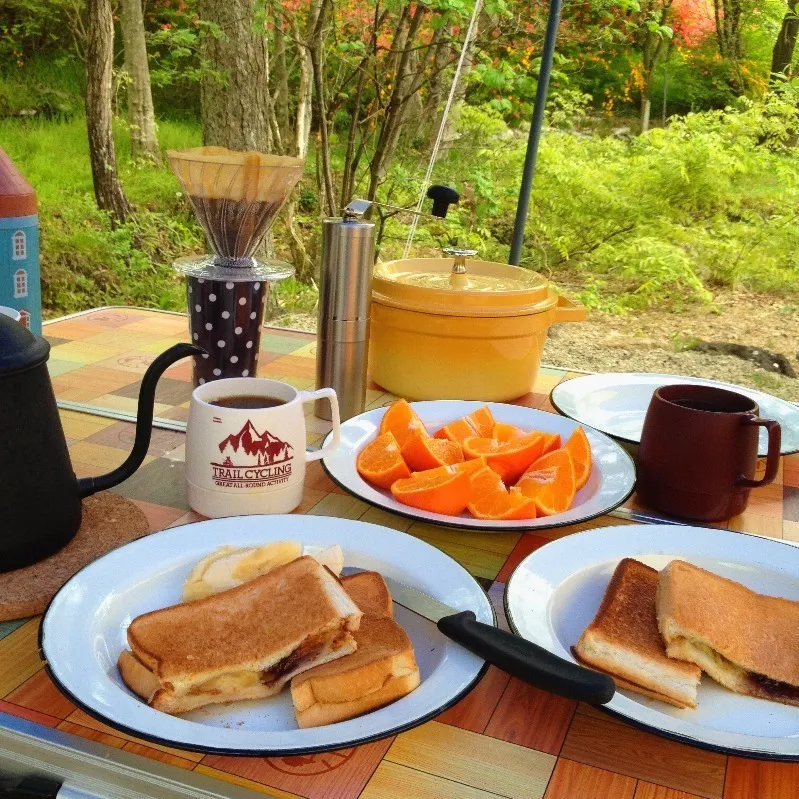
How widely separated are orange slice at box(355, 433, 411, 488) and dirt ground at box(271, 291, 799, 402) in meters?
2.26

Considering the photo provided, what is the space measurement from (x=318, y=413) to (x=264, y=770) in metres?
0.67

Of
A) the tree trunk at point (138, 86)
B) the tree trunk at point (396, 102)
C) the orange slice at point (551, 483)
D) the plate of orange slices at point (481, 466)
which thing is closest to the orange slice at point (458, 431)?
the plate of orange slices at point (481, 466)

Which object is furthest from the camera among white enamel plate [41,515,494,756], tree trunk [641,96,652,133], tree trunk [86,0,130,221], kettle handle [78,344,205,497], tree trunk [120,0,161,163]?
tree trunk [641,96,652,133]

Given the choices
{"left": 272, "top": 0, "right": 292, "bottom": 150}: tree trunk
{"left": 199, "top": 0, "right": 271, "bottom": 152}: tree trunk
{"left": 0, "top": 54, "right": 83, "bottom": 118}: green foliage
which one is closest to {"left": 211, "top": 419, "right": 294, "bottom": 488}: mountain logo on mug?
{"left": 199, "top": 0, "right": 271, "bottom": 152}: tree trunk

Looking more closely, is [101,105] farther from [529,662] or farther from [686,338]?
[529,662]

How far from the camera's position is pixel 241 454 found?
758 millimetres

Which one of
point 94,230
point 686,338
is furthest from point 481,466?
point 94,230

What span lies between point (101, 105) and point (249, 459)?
4.46 metres

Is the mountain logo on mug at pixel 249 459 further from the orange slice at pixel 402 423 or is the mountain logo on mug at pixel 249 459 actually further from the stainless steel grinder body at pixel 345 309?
the stainless steel grinder body at pixel 345 309

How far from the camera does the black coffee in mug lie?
800 millimetres

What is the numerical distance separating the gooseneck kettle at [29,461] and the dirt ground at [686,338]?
2.46 meters

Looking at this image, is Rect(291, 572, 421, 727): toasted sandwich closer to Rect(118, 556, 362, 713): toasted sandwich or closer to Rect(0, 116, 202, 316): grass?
Rect(118, 556, 362, 713): toasted sandwich

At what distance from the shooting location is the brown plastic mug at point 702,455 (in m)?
0.81

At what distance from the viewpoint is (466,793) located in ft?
1.55
